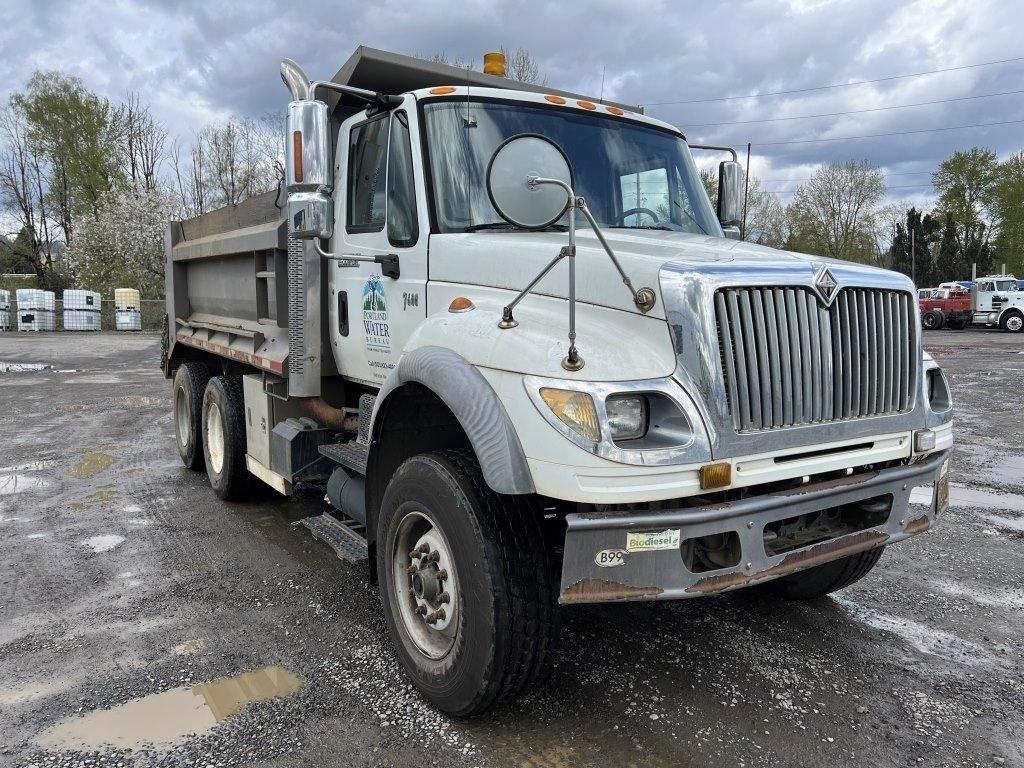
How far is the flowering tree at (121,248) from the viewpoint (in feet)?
137

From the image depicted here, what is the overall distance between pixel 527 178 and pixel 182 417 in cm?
536

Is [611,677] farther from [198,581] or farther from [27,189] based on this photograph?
[27,189]

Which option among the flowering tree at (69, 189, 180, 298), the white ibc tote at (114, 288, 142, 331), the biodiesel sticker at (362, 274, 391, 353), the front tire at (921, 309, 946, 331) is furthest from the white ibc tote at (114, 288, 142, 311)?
the front tire at (921, 309, 946, 331)

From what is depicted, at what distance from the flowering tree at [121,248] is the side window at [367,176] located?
41.6 meters

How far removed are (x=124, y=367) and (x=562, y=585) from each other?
1831 centimetres

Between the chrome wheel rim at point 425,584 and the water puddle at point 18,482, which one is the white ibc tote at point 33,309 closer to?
the water puddle at point 18,482

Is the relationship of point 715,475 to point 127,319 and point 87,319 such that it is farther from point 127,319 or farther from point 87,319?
point 87,319

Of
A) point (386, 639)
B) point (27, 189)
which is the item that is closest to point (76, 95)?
point (27, 189)

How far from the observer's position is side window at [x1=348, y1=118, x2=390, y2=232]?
4.16m

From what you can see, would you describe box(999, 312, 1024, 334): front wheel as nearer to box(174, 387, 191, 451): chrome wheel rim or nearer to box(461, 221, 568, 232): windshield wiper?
box(174, 387, 191, 451): chrome wheel rim

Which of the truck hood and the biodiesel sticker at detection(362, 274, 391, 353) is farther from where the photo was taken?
the biodiesel sticker at detection(362, 274, 391, 353)

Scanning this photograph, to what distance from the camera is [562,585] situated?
257 centimetres

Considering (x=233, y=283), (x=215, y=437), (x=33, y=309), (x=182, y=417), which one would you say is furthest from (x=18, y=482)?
(x=33, y=309)

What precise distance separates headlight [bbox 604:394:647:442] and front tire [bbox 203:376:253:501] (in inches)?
168
